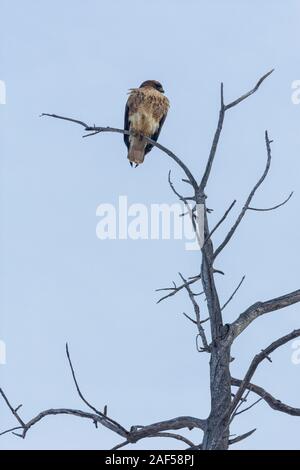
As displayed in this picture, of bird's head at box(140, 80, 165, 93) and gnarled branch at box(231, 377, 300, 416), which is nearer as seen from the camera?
gnarled branch at box(231, 377, 300, 416)

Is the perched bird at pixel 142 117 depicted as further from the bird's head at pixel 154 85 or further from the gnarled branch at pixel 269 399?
the gnarled branch at pixel 269 399

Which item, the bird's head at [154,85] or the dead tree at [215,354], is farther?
the bird's head at [154,85]

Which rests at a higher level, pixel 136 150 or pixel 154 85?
pixel 154 85

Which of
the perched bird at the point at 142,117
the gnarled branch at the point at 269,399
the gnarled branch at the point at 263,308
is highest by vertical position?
the perched bird at the point at 142,117

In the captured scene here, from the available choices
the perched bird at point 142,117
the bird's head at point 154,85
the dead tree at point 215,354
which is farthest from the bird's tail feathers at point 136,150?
the dead tree at point 215,354

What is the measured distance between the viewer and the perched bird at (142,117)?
1089 centimetres

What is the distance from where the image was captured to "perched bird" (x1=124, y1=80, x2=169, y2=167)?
35.7ft

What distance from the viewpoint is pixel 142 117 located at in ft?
35.7

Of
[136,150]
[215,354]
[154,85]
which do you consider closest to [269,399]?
[215,354]

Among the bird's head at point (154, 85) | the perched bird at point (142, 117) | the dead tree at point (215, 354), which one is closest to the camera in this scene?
the dead tree at point (215, 354)

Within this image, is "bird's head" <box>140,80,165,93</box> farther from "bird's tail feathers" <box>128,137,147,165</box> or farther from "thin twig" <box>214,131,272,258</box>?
"thin twig" <box>214,131,272,258</box>

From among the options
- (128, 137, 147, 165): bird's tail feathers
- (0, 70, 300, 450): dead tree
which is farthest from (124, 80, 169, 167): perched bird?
(0, 70, 300, 450): dead tree

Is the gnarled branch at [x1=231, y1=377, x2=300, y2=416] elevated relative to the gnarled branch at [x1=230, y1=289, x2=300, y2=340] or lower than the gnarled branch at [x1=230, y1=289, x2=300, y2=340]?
lower

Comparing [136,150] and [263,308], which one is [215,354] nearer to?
[263,308]
